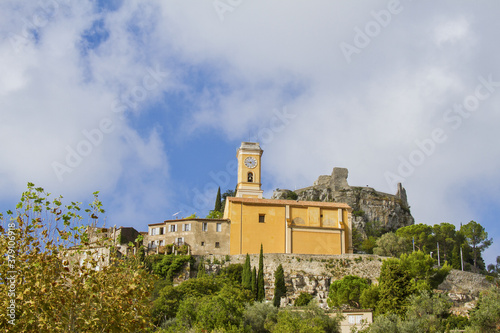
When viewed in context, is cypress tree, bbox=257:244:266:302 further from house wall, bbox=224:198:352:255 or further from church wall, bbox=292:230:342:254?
church wall, bbox=292:230:342:254

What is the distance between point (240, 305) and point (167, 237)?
1833 cm

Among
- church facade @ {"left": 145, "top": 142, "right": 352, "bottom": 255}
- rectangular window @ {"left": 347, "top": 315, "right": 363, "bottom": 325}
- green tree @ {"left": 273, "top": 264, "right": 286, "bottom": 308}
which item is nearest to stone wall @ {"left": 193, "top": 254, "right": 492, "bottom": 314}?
green tree @ {"left": 273, "top": 264, "right": 286, "bottom": 308}

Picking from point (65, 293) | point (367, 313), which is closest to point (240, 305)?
point (367, 313)

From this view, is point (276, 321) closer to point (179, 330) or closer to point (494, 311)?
point (179, 330)

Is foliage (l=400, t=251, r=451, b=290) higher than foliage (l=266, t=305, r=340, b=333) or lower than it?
higher

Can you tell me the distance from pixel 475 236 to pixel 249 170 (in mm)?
36054

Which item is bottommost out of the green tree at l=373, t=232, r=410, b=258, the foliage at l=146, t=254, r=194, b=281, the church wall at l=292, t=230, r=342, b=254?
the foliage at l=146, t=254, r=194, b=281

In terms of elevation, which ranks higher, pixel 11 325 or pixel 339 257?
pixel 339 257

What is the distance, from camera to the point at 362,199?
91.4 m

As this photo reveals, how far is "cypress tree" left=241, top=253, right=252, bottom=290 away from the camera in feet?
155

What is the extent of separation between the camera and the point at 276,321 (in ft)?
126

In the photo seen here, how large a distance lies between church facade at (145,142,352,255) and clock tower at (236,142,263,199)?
Answer: 284 inches

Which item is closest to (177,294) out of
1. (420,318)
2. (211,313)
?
(211,313)

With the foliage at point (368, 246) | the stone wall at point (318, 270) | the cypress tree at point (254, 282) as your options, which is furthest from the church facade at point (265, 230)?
the foliage at point (368, 246)
